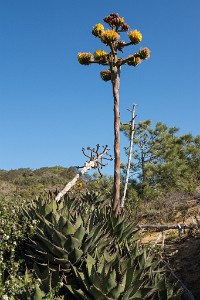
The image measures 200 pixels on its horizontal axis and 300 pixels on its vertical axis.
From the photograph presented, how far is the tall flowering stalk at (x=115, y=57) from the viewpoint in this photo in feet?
27.0

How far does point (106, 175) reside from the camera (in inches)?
822

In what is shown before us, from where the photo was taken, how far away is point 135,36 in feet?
27.3

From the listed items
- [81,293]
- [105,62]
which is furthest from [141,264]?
[105,62]

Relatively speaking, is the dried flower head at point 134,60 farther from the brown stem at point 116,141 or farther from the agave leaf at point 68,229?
the agave leaf at point 68,229

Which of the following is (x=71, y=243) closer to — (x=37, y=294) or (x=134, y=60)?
(x=37, y=294)

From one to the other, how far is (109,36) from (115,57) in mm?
708

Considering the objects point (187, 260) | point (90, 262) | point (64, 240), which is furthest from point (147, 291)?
point (187, 260)

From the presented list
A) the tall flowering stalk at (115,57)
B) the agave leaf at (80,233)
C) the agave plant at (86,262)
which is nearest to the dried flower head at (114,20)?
the tall flowering stalk at (115,57)

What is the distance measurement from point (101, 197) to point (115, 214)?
286cm

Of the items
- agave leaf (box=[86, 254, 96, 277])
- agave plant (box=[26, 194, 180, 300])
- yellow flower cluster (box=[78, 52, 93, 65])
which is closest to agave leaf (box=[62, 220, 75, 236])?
agave plant (box=[26, 194, 180, 300])

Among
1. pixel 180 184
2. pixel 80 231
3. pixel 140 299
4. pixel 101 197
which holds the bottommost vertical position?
pixel 140 299

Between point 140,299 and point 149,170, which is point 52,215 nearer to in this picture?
point 140,299

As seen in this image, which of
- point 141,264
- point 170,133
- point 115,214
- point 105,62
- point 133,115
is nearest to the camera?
point 141,264

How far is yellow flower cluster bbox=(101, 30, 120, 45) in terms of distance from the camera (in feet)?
26.7
